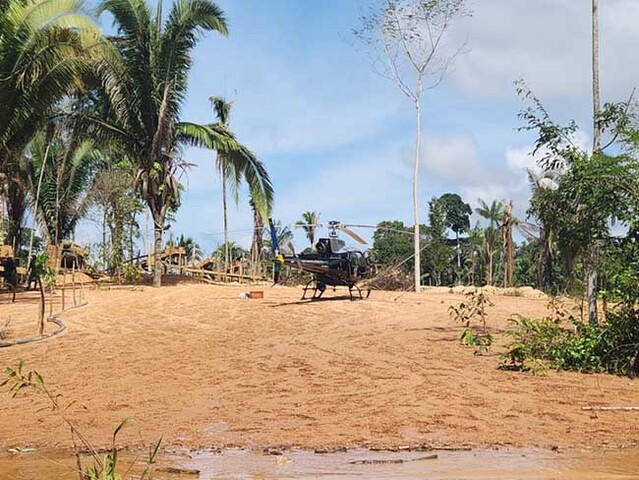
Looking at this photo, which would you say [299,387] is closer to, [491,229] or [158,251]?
[158,251]

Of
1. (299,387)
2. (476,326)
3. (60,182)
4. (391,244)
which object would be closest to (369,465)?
(299,387)

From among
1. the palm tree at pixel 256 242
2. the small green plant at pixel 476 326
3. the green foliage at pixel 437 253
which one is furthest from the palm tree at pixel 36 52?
the green foliage at pixel 437 253

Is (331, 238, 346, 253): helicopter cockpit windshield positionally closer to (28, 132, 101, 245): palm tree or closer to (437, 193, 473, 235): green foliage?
(28, 132, 101, 245): palm tree

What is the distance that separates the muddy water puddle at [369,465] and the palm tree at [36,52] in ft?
40.4

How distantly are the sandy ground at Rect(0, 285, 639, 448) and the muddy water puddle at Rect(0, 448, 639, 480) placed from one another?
17.5 inches

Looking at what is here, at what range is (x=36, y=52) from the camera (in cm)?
1738

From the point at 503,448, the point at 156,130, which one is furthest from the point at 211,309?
the point at 503,448

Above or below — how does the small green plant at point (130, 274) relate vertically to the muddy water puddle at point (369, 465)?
above

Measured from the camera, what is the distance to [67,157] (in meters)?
28.7

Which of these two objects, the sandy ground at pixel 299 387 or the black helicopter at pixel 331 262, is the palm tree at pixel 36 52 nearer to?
the sandy ground at pixel 299 387

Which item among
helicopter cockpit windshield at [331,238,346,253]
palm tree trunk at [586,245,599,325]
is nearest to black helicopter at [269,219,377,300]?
helicopter cockpit windshield at [331,238,346,253]

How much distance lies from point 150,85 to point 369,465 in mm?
19943

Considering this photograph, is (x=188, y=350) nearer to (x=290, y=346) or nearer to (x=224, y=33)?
(x=290, y=346)

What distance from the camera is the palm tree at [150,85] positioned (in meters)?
24.3
